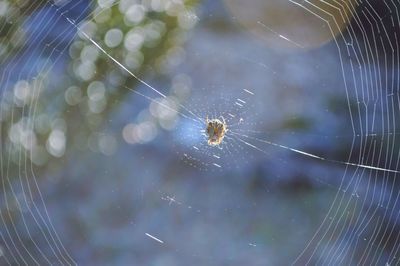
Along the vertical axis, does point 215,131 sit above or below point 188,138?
above

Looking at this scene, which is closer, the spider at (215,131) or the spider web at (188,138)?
the spider at (215,131)

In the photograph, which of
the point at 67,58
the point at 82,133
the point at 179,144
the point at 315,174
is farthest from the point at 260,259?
the point at 67,58

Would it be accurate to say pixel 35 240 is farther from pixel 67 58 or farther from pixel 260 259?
pixel 260 259

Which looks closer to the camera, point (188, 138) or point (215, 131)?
point (215, 131)

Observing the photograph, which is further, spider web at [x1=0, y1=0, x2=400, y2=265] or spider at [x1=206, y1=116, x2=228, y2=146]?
spider web at [x1=0, y1=0, x2=400, y2=265]
